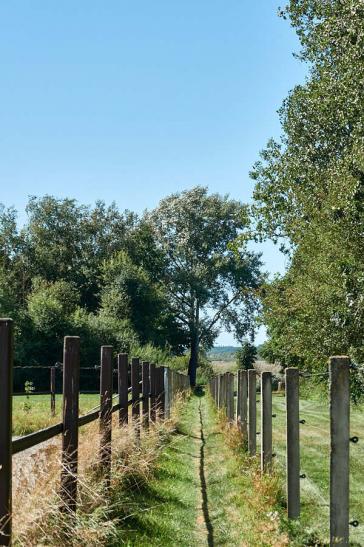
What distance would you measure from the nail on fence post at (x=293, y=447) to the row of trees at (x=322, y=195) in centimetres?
1077

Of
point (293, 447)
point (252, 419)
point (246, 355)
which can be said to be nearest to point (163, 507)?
point (293, 447)

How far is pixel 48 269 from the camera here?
6794cm

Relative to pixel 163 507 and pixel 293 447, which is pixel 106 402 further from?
pixel 293 447

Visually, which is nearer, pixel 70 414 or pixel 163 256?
pixel 70 414

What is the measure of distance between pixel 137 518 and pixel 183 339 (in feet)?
202

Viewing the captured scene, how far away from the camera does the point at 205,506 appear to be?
9.08m

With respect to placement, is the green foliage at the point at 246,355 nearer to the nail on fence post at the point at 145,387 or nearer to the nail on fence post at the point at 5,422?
the nail on fence post at the point at 145,387

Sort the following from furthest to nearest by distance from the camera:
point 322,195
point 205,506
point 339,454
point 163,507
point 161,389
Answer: point 322,195 → point 161,389 → point 205,506 → point 163,507 → point 339,454

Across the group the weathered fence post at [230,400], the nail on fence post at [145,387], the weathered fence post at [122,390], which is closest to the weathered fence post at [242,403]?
the nail on fence post at [145,387]

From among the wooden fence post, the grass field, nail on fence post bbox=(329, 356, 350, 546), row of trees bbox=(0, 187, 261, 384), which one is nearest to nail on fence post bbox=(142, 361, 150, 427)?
the grass field

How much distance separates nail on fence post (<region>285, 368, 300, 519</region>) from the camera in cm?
760

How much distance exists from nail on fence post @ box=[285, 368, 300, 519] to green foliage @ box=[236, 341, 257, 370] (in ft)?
187

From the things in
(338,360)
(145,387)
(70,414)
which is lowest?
(145,387)

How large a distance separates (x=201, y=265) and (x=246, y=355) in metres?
8.90
